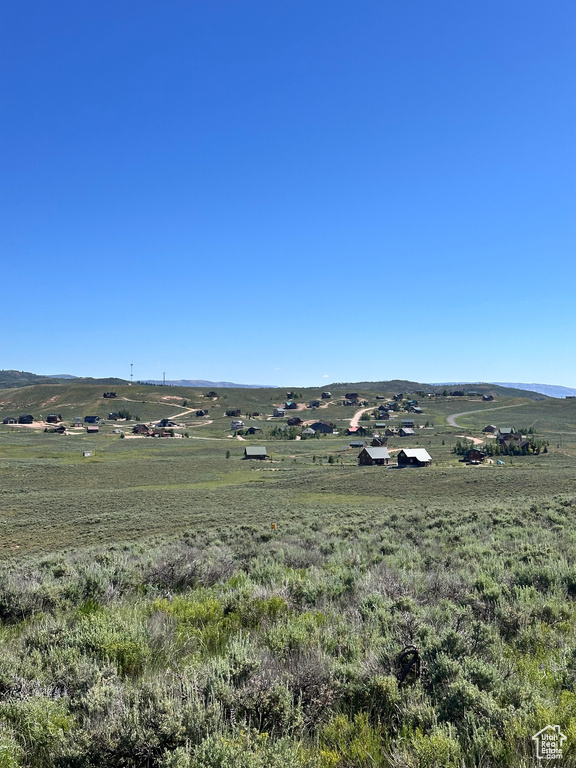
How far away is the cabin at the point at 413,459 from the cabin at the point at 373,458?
8.57ft

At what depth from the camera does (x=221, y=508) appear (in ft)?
107

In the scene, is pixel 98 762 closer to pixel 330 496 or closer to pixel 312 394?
pixel 330 496

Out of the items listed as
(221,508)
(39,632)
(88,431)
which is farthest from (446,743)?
(88,431)

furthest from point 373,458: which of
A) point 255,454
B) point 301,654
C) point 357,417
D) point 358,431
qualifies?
point 301,654

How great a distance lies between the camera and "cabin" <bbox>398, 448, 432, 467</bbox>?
64000mm

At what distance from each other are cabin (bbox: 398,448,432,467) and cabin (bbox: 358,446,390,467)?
2.61 m

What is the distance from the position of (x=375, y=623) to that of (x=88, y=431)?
11114 cm

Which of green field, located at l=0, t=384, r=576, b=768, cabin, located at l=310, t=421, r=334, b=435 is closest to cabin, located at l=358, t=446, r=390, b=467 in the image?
cabin, located at l=310, t=421, r=334, b=435

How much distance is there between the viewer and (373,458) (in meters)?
66.5

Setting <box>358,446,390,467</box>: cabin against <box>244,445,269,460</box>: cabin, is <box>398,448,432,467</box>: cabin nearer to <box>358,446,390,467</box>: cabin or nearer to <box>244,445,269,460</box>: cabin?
<box>358,446,390,467</box>: cabin

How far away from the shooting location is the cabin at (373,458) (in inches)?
2613

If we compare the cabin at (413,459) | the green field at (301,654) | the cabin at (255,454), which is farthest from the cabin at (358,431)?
the green field at (301,654)

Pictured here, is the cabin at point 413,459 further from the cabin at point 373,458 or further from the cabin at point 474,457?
the cabin at point 474,457

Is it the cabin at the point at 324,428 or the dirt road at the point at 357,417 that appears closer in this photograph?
the cabin at the point at 324,428
